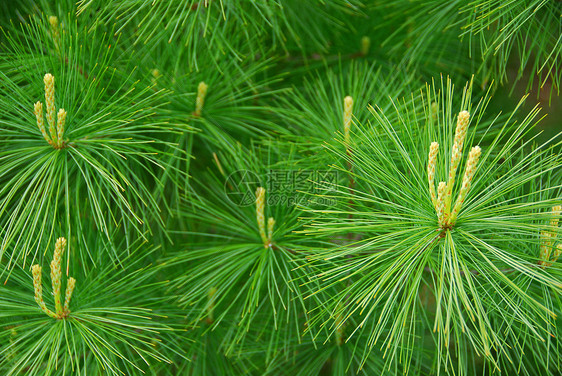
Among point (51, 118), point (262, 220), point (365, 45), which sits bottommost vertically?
point (262, 220)

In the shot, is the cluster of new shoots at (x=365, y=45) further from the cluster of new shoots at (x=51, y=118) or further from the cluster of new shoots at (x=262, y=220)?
the cluster of new shoots at (x=51, y=118)

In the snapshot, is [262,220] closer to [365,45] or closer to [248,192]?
[248,192]

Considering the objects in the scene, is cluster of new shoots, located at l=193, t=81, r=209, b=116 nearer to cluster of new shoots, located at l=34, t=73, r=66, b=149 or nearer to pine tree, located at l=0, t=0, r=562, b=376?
pine tree, located at l=0, t=0, r=562, b=376

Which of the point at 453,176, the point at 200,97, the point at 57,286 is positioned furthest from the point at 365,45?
the point at 57,286

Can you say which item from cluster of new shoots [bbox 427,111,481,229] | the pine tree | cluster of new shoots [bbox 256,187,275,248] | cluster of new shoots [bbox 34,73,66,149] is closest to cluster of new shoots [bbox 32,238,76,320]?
the pine tree

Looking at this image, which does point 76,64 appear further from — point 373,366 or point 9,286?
point 373,366

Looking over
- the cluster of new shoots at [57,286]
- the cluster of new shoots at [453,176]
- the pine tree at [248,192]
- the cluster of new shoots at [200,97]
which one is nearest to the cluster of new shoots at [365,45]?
the pine tree at [248,192]
